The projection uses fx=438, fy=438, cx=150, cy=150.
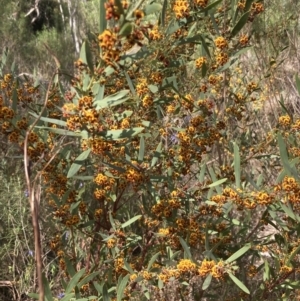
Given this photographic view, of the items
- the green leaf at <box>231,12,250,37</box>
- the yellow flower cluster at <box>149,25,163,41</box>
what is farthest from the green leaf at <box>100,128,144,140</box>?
the green leaf at <box>231,12,250,37</box>

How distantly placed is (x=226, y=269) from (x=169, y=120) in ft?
1.75

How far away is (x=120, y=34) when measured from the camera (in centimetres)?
77

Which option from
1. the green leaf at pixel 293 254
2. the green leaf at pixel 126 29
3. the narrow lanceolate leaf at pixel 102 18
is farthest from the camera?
the green leaf at pixel 293 254

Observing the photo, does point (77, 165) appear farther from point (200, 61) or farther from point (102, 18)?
point (200, 61)

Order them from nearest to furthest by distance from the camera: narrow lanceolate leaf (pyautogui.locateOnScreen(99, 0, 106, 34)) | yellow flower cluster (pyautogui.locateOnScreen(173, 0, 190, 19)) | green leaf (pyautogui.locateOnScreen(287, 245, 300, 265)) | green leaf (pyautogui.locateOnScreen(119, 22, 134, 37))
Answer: green leaf (pyautogui.locateOnScreen(119, 22, 134, 37)) → narrow lanceolate leaf (pyautogui.locateOnScreen(99, 0, 106, 34)) → yellow flower cluster (pyautogui.locateOnScreen(173, 0, 190, 19)) → green leaf (pyautogui.locateOnScreen(287, 245, 300, 265))

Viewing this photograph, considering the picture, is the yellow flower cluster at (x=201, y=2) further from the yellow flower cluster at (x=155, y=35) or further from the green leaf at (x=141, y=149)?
the green leaf at (x=141, y=149)

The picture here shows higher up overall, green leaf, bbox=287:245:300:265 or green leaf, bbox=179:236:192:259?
green leaf, bbox=179:236:192:259

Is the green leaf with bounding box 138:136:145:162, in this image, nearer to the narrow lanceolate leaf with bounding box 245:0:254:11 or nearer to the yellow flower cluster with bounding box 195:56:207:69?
the yellow flower cluster with bounding box 195:56:207:69

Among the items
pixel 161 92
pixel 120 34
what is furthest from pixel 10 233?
pixel 120 34

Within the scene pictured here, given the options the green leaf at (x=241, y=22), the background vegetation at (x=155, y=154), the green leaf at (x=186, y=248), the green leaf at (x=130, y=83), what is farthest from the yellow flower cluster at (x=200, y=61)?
the green leaf at (x=186, y=248)

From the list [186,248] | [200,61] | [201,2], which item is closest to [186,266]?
[186,248]

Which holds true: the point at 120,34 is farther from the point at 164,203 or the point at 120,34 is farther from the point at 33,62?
the point at 33,62

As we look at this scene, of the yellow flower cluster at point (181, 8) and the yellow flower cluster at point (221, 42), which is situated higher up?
the yellow flower cluster at point (181, 8)

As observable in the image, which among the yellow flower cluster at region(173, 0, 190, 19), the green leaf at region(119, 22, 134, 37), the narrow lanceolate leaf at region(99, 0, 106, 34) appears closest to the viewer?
the green leaf at region(119, 22, 134, 37)
